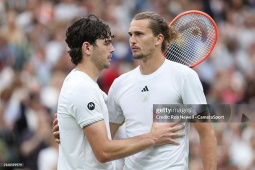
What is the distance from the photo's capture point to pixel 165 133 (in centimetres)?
602

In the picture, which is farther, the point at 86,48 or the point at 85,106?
the point at 86,48

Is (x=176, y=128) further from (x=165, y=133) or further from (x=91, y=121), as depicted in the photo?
(x=91, y=121)

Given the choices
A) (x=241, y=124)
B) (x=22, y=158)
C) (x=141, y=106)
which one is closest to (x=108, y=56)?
(x=141, y=106)

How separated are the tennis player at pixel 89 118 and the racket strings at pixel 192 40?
82 cm

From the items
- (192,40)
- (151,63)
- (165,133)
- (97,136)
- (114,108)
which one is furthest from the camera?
(192,40)

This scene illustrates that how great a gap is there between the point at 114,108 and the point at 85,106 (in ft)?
2.12

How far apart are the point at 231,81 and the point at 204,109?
6509 mm

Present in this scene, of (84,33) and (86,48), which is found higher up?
(84,33)

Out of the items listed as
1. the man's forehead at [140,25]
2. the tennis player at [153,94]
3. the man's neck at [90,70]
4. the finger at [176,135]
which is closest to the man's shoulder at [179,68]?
the tennis player at [153,94]

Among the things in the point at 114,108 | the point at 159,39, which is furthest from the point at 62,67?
the point at 159,39

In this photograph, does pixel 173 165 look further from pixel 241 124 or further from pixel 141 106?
pixel 241 124

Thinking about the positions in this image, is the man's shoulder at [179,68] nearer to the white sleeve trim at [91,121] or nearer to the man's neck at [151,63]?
the man's neck at [151,63]

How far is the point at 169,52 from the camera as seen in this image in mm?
6785

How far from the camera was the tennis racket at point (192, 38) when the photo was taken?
6.80 m
